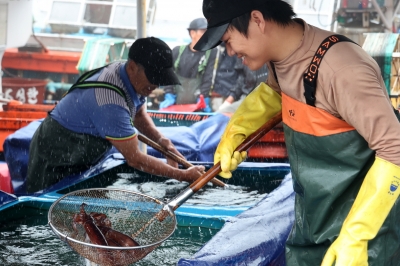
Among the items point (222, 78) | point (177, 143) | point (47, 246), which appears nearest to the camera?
point (47, 246)

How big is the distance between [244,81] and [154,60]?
6099mm

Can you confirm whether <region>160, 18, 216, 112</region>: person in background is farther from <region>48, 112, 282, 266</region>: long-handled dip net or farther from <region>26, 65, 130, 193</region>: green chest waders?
<region>48, 112, 282, 266</region>: long-handled dip net

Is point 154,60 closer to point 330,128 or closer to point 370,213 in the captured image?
point 330,128

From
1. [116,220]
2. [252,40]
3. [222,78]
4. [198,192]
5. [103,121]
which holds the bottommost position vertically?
[222,78]

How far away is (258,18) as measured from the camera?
214cm

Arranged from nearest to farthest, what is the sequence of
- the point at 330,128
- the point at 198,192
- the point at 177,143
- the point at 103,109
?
the point at 330,128 < the point at 103,109 < the point at 198,192 < the point at 177,143

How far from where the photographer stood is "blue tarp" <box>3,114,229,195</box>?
16.3ft

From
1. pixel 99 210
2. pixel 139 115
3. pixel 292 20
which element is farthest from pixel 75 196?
pixel 139 115

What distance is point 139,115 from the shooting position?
4.89 m

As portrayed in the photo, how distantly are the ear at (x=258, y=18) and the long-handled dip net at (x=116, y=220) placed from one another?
0.74 m

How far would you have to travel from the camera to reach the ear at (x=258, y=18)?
2137mm

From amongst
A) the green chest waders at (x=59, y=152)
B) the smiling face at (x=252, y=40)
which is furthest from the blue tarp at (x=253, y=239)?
the green chest waders at (x=59, y=152)

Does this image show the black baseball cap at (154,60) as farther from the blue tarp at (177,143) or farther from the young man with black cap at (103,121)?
the blue tarp at (177,143)

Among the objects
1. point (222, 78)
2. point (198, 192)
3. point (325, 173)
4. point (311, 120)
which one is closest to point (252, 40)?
point (311, 120)
